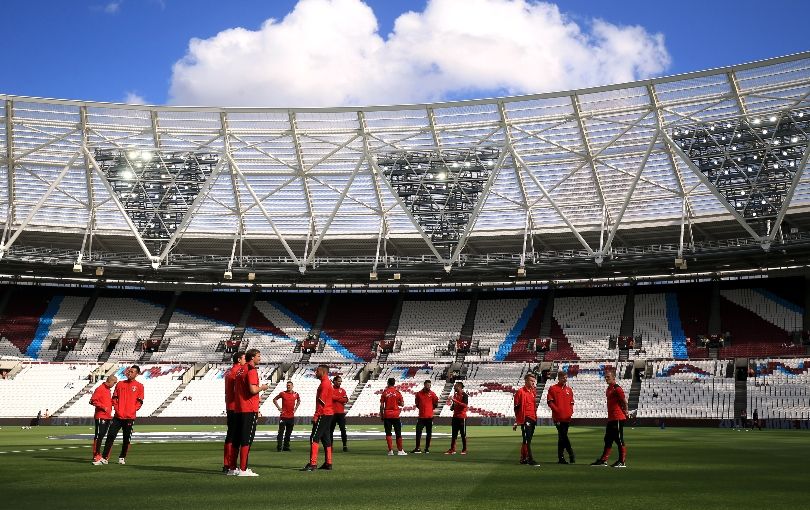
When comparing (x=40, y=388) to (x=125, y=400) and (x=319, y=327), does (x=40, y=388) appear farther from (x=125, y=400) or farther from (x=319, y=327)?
(x=125, y=400)

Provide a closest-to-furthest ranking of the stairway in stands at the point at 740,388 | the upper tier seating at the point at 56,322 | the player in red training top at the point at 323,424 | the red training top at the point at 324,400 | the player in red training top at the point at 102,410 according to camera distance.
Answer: the player in red training top at the point at 323,424 < the red training top at the point at 324,400 < the player in red training top at the point at 102,410 < the stairway in stands at the point at 740,388 < the upper tier seating at the point at 56,322

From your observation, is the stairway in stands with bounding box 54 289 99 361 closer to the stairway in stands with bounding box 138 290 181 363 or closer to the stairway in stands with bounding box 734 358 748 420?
the stairway in stands with bounding box 138 290 181 363

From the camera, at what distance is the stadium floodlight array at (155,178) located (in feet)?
156

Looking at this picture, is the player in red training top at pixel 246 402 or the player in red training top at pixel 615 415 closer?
the player in red training top at pixel 246 402

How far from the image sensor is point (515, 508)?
9.52 metres

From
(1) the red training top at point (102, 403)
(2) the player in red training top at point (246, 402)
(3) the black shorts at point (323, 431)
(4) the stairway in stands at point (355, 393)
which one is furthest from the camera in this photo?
(4) the stairway in stands at point (355, 393)

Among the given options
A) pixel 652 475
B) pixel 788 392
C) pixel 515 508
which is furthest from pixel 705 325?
pixel 515 508

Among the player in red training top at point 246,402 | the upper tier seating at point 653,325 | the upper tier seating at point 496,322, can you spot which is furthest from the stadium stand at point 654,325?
the player in red training top at point 246,402

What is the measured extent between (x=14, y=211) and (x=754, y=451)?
46.9 meters

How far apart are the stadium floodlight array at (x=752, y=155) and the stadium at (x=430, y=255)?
123 millimetres

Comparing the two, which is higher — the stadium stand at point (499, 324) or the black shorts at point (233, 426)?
the stadium stand at point (499, 324)

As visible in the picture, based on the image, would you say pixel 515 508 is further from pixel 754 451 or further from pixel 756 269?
pixel 756 269

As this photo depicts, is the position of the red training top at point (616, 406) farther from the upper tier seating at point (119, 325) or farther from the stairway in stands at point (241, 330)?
the upper tier seating at point (119, 325)

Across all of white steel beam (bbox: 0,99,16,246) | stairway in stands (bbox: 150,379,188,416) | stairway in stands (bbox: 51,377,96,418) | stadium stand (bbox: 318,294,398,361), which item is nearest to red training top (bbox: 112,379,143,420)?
white steel beam (bbox: 0,99,16,246)
